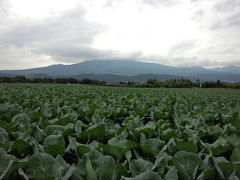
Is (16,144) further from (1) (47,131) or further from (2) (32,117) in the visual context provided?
(2) (32,117)

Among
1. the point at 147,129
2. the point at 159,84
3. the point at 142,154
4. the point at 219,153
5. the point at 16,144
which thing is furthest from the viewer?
the point at 159,84

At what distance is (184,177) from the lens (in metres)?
1.02

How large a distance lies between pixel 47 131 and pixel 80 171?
2.69 ft

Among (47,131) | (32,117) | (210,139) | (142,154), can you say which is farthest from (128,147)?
(32,117)

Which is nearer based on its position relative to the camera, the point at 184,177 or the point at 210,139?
the point at 184,177

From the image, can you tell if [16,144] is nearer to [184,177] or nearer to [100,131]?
[100,131]

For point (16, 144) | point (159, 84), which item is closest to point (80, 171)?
point (16, 144)

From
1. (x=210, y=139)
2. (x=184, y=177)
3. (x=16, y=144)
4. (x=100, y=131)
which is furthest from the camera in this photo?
(x=210, y=139)

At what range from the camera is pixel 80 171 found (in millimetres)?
1039

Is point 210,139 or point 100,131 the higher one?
point 100,131

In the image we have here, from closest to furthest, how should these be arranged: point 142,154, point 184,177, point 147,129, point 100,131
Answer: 1. point 184,177
2. point 142,154
3. point 100,131
4. point 147,129

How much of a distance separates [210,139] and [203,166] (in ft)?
3.45

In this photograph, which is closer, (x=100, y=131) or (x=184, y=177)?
(x=184, y=177)

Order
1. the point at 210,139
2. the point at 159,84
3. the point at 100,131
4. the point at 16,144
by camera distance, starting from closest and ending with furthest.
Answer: the point at 16,144
the point at 100,131
the point at 210,139
the point at 159,84
